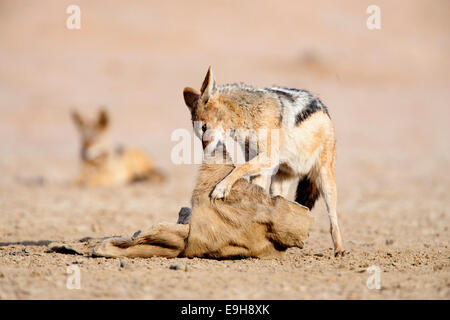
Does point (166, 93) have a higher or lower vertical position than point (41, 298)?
higher

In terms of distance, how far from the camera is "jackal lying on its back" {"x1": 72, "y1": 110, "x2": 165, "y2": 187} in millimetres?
13415

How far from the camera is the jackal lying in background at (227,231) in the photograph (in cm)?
553

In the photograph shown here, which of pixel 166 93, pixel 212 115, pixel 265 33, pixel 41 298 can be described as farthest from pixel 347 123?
pixel 41 298

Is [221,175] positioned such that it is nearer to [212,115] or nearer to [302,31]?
[212,115]

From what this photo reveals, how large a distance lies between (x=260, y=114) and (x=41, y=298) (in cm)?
295

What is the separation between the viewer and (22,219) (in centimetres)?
885

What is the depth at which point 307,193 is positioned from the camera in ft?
22.6

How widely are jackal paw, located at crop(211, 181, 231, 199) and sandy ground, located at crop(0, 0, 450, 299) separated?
2.13 feet

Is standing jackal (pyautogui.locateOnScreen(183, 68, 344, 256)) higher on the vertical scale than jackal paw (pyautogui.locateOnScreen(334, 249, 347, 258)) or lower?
higher

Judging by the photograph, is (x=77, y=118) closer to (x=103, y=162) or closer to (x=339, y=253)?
(x=103, y=162)

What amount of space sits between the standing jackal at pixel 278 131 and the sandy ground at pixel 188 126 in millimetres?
824

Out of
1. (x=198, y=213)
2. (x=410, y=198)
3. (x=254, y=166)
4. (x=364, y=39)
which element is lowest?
(x=410, y=198)

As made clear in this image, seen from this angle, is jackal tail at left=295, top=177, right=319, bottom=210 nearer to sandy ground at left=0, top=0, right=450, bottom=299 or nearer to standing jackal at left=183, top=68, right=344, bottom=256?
standing jackal at left=183, top=68, right=344, bottom=256

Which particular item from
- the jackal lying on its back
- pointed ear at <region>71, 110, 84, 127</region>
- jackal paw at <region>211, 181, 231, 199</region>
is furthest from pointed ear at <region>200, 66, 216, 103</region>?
pointed ear at <region>71, 110, 84, 127</region>
